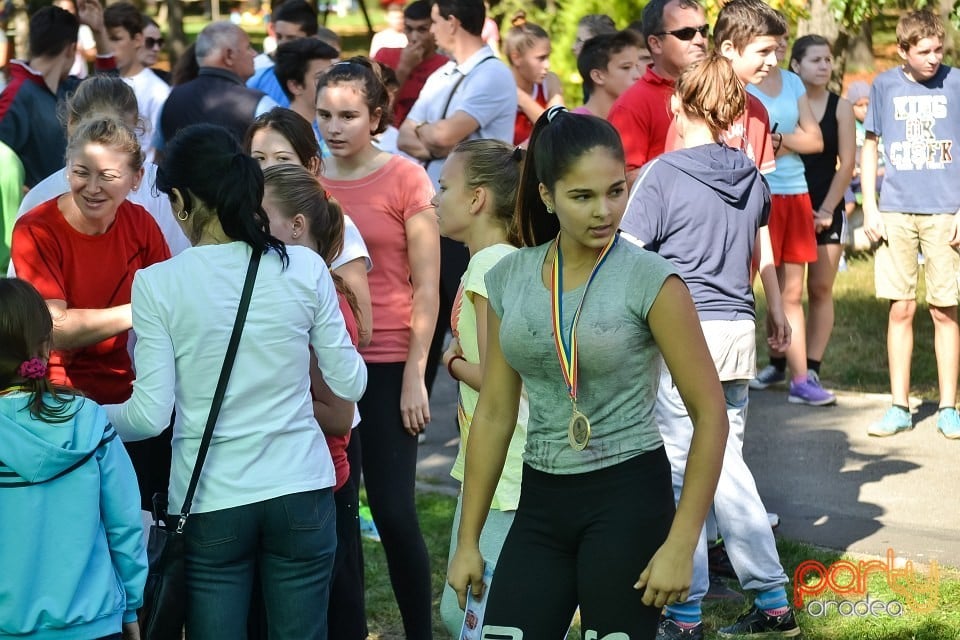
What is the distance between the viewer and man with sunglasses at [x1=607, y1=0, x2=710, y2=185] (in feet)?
19.7

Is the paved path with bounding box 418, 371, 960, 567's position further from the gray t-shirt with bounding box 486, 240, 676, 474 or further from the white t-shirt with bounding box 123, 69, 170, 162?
the gray t-shirt with bounding box 486, 240, 676, 474

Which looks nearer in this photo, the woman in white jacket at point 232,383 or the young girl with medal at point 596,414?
the young girl with medal at point 596,414

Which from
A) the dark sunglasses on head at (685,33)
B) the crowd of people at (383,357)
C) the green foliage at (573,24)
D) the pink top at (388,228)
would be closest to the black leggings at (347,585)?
the crowd of people at (383,357)

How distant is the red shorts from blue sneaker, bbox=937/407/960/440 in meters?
1.31

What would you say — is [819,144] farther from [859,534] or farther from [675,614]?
[675,614]

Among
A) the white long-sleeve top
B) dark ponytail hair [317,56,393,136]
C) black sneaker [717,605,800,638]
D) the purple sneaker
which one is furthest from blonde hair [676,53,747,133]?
the purple sneaker

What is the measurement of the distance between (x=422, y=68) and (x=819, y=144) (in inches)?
105

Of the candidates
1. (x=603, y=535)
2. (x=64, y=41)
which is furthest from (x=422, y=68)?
(x=603, y=535)

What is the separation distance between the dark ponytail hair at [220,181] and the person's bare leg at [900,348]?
513 cm

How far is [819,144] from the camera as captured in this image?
7820 millimetres

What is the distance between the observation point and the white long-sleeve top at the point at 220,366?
10.9 ft

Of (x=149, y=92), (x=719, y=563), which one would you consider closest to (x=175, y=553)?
(x=719, y=563)

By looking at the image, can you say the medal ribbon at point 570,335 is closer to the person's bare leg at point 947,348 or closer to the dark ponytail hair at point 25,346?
the dark ponytail hair at point 25,346

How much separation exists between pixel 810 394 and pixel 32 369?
592 centimetres
